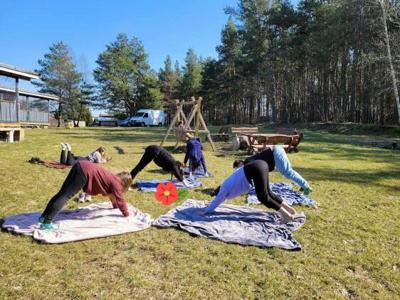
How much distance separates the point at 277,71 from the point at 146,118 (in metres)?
17.3

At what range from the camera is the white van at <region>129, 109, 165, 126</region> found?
43.3m

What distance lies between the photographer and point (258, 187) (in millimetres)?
4902

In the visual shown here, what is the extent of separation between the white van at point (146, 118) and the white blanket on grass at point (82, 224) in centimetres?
3852

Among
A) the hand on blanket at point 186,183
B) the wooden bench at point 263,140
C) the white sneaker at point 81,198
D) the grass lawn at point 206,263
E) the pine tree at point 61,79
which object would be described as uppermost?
the pine tree at point 61,79

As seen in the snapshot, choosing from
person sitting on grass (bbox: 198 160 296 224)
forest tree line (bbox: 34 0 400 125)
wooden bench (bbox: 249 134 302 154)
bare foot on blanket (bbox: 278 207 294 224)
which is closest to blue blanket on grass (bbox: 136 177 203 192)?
person sitting on grass (bbox: 198 160 296 224)

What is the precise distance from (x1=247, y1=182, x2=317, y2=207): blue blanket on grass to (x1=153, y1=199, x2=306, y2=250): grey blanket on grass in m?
0.72

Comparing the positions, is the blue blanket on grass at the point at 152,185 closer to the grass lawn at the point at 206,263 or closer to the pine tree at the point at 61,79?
the grass lawn at the point at 206,263

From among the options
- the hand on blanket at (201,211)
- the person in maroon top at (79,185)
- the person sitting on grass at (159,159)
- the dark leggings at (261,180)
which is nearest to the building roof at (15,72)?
the person sitting on grass at (159,159)

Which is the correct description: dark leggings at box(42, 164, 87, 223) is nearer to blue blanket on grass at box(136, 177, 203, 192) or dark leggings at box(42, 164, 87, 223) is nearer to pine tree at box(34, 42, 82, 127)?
blue blanket on grass at box(136, 177, 203, 192)

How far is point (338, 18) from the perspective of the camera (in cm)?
2695

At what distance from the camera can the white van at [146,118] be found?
43.3 meters

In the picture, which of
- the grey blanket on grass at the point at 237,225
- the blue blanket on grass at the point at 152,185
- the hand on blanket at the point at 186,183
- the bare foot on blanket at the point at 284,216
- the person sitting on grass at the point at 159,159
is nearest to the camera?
the grey blanket on grass at the point at 237,225

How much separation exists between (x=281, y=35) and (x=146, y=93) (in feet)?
73.0

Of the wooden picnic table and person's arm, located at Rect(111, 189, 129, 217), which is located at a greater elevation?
the wooden picnic table
